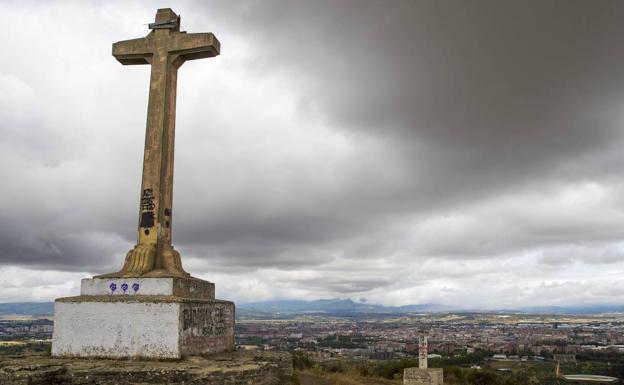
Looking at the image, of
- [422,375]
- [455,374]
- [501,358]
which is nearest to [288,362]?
[422,375]

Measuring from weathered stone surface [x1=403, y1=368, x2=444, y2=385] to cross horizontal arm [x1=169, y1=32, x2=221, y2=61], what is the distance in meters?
13.2

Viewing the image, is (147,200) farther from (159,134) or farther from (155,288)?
(155,288)

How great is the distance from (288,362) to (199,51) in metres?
6.89

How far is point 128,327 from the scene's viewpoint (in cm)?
945

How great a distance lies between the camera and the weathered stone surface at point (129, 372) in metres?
8.02

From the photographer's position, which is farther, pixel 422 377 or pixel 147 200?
pixel 422 377

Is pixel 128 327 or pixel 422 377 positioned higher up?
pixel 128 327

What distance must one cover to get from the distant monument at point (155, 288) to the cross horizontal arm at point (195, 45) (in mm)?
22

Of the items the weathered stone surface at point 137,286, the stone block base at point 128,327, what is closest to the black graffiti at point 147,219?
the weathered stone surface at point 137,286

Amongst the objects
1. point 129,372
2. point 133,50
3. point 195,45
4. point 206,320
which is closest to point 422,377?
point 206,320

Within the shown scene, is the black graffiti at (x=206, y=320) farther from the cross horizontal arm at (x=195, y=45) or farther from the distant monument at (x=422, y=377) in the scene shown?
the distant monument at (x=422, y=377)

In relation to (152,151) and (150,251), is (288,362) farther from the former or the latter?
(152,151)

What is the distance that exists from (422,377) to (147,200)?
1248cm

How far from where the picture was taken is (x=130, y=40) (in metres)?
12.2
